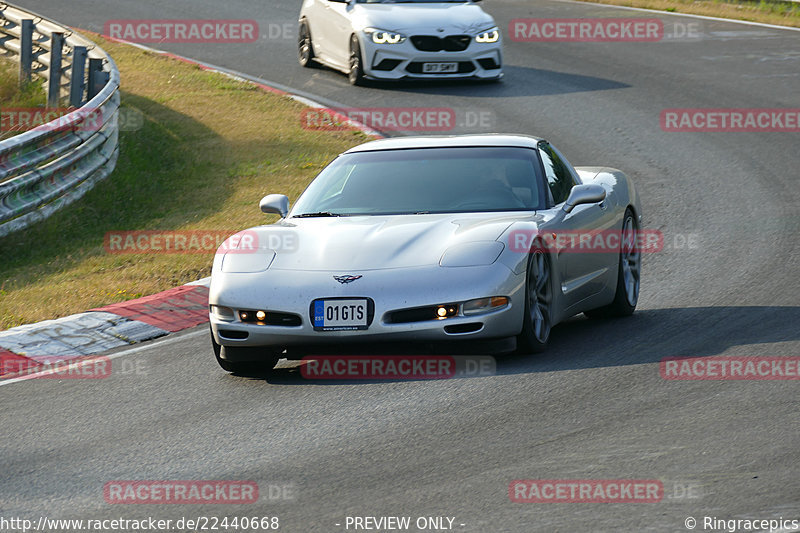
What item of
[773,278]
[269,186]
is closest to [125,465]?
[773,278]

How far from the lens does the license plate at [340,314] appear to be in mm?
7488

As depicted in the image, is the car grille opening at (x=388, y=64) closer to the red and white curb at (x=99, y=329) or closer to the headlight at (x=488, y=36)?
the headlight at (x=488, y=36)

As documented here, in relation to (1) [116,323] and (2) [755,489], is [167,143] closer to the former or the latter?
(1) [116,323]

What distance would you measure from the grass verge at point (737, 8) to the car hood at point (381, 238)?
17.8 meters

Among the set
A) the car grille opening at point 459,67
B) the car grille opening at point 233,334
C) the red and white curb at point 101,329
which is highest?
the car grille opening at point 233,334

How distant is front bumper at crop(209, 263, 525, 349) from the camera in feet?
24.6

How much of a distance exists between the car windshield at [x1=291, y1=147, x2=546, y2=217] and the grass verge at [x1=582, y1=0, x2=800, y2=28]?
1694cm

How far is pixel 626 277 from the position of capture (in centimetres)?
959

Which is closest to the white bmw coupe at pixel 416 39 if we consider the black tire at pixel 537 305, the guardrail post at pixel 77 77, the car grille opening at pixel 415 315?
the guardrail post at pixel 77 77
